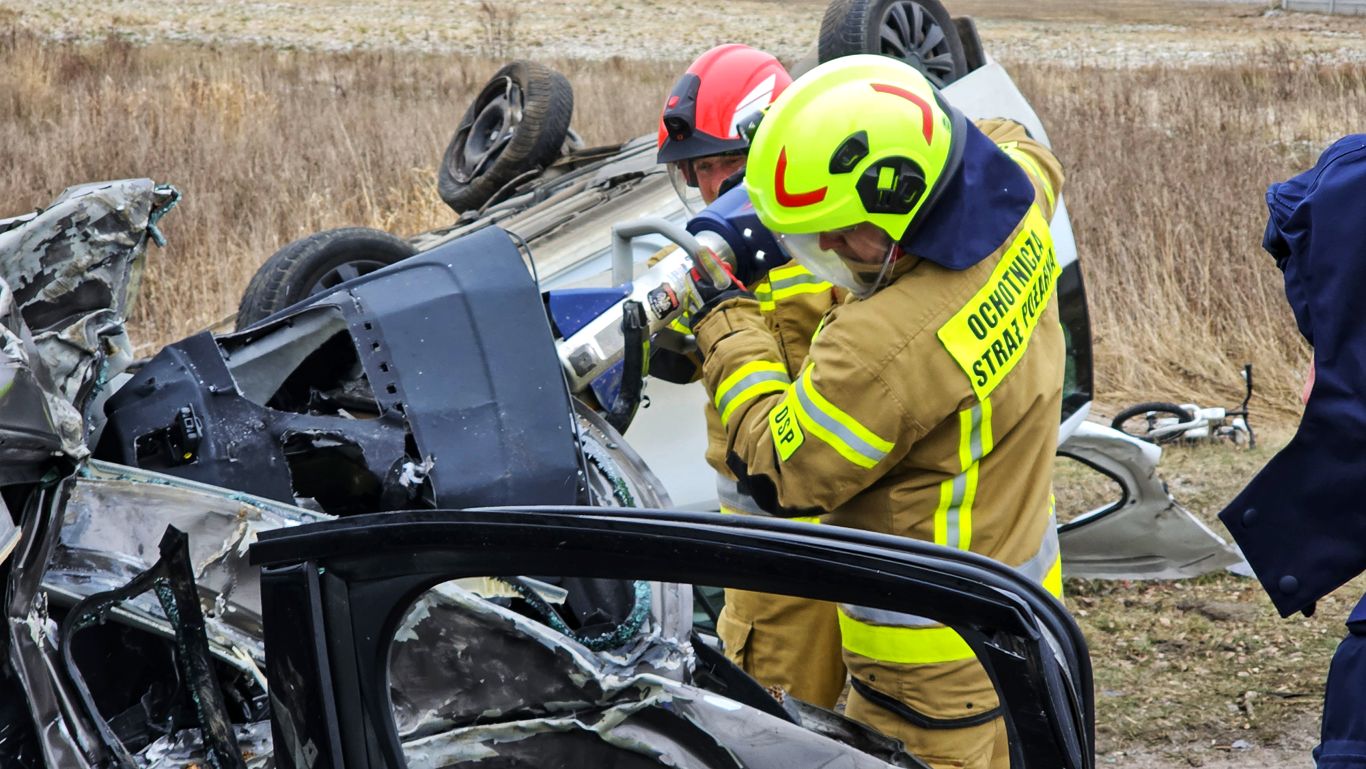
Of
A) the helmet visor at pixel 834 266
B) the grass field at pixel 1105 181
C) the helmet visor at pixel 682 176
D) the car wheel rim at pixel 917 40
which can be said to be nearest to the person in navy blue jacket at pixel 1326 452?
the helmet visor at pixel 834 266

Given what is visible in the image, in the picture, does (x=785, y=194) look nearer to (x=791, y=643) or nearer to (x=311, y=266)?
(x=791, y=643)

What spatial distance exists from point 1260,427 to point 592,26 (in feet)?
62.9

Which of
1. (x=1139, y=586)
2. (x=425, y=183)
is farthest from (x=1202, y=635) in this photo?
(x=425, y=183)

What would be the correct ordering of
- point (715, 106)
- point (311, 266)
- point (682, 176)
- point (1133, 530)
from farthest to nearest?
point (1133, 530), point (311, 266), point (682, 176), point (715, 106)

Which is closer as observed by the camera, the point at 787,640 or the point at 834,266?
the point at 834,266

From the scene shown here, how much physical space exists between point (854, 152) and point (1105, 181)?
670cm

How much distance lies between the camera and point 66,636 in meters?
1.90

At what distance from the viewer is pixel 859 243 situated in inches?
94.6

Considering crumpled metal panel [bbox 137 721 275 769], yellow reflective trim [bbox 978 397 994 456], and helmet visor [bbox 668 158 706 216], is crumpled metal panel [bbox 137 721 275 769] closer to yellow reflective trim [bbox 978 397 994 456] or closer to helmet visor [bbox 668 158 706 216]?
yellow reflective trim [bbox 978 397 994 456]

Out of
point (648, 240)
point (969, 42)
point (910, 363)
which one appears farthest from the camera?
point (969, 42)

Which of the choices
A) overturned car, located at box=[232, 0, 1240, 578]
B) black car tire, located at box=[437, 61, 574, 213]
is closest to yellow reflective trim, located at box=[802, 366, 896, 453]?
overturned car, located at box=[232, 0, 1240, 578]

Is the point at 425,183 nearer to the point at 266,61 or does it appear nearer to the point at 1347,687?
the point at 266,61

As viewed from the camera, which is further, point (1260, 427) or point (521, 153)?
point (1260, 427)

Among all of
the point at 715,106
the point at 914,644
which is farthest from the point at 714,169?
the point at 914,644
